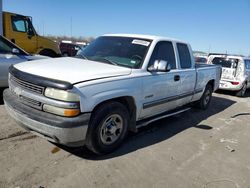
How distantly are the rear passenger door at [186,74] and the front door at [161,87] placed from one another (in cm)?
26

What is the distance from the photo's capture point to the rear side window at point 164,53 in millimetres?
4762

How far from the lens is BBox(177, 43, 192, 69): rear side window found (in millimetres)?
5688

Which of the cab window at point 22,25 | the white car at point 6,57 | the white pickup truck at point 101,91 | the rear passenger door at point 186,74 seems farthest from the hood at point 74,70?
the cab window at point 22,25

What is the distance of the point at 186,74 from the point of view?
568cm

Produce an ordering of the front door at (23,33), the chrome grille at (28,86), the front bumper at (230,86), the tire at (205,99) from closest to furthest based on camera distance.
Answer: the chrome grille at (28,86) < the tire at (205,99) < the front bumper at (230,86) < the front door at (23,33)

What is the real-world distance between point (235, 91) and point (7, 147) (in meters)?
9.49

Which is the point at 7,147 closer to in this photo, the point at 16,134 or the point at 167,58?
the point at 16,134

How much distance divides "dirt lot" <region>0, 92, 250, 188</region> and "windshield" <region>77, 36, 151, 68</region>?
1.42m

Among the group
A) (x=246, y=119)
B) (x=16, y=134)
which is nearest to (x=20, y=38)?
(x=16, y=134)

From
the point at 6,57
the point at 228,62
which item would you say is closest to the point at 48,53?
the point at 6,57

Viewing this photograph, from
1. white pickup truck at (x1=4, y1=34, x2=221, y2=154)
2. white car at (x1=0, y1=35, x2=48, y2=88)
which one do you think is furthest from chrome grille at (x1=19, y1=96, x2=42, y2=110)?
white car at (x1=0, y1=35, x2=48, y2=88)

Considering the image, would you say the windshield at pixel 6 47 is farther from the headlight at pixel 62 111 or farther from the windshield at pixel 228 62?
the windshield at pixel 228 62

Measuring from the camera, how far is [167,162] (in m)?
4.00

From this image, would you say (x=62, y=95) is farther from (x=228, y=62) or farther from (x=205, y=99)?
(x=228, y=62)
